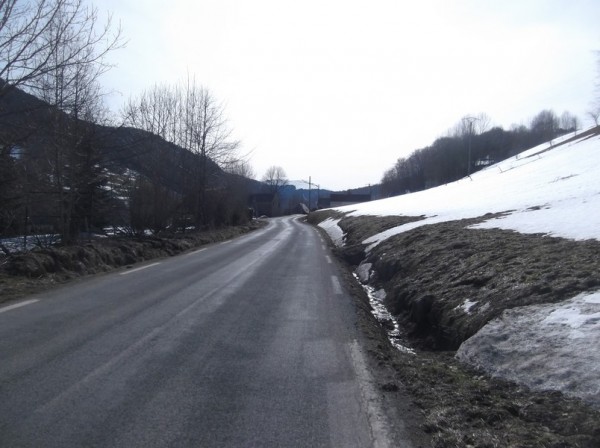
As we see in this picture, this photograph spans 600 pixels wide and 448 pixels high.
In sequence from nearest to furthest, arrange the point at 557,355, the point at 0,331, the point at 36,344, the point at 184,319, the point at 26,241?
the point at 557,355 < the point at 36,344 < the point at 0,331 < the point at 184,319 < the point at 26,241

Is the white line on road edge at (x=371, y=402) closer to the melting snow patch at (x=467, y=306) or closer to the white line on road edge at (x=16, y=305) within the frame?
the melting snow patch at (x=467, y=306)

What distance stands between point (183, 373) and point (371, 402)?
192 cm

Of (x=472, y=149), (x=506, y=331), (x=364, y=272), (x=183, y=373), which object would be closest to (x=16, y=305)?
(x=183, y=373)

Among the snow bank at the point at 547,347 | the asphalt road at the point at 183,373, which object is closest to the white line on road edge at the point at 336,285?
the asphalt road at the point at 183,373

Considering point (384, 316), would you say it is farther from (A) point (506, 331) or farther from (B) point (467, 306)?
(A) point (506, 331)

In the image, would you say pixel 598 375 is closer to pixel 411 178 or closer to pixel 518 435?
pixel 518 435

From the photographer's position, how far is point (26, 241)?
17.5 metres

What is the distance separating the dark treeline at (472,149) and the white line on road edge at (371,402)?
319ft

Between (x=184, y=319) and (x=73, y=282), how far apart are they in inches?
201

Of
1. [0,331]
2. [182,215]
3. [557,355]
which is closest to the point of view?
[557,355]

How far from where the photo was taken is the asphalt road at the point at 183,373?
3.83m

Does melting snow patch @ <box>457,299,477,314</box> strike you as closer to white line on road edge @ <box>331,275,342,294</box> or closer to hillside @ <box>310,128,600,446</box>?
hillside @ <box>310,128,600,446</box>

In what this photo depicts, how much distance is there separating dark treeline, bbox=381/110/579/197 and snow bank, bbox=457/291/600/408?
96628 millimetres

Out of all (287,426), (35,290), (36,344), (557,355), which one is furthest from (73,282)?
(557,355)
